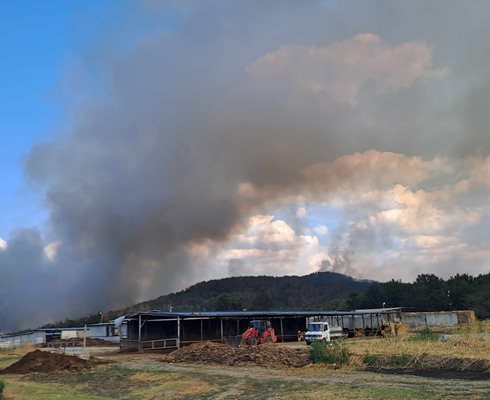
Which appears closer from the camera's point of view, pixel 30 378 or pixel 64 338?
pixel 30 378

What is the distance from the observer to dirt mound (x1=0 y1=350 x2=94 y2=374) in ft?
105

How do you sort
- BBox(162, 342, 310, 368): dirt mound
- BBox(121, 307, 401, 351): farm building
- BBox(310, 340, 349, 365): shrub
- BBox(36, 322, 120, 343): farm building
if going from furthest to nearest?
BBox(36, 322, 120, 343): farm building < BBox(121, 307, 401, 351): farm building < BBox(162, 342, 310, 368): dirt mound < BBox(310, 340, 349, 365): shrub

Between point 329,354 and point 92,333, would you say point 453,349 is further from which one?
point 92,333

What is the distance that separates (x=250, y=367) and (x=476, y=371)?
1190 centimetres

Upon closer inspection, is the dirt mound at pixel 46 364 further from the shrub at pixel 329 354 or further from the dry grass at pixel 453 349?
the dry grass at pixel 453 349

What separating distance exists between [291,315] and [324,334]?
450 inches

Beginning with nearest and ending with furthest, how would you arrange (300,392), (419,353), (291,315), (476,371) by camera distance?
(300,392) → (476,371) → (419,353) → (291,315)

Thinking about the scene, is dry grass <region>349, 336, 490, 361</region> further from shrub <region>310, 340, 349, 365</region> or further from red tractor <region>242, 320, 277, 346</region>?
red tractor <region>242, 320, 277, 346</region>

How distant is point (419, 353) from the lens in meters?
25.9

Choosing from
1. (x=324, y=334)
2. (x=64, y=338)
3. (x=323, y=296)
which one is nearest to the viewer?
(x=324, y=334)

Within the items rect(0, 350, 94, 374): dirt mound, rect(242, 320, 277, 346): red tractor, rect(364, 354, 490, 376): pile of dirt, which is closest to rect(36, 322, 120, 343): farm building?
rect(242, 320, 277, 346): red tractor

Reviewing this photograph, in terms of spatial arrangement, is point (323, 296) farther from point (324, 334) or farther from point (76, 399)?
point (76, 399)

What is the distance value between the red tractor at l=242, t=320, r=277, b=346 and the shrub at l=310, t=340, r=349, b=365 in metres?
15.6

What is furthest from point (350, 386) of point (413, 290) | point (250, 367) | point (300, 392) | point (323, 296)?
point (323, 296)
